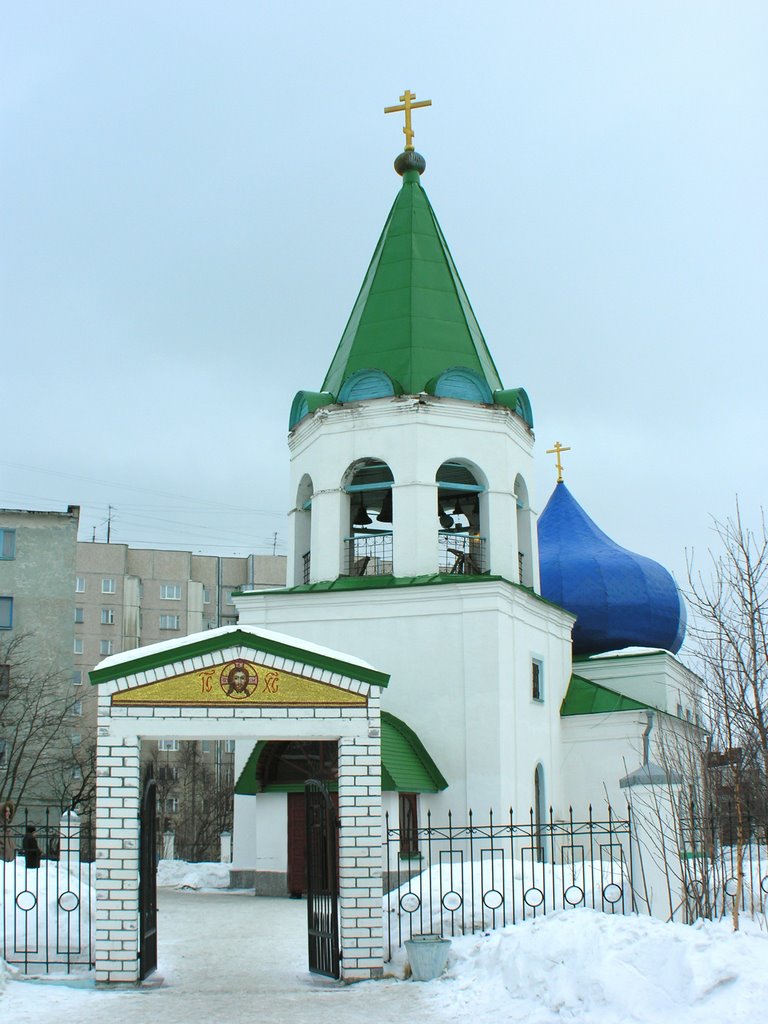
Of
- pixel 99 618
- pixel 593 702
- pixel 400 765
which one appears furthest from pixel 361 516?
pixel 99 618

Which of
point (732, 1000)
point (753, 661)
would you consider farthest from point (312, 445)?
point (732, 1000)

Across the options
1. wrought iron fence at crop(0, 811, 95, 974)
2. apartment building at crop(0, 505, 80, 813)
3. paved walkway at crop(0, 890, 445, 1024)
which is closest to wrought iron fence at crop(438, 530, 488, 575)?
wrought iron fence at crop(0, 811, 95, 974)

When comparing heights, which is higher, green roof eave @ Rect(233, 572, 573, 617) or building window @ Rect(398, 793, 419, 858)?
green roof eave @ Rect(233, 572, 573, 617)

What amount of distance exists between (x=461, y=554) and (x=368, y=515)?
6.91 ft

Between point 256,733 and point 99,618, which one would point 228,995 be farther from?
point 99,618

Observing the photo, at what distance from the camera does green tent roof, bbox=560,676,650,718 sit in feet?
59.4

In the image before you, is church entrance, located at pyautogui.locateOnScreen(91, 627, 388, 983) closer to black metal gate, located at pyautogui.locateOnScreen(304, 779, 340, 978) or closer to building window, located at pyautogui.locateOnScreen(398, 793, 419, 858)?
black metal gate, located at pyautogui.locateOnScreen(304, 779, 340, 978)

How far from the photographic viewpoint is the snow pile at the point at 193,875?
17.8 m

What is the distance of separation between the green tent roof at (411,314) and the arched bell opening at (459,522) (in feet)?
4.61

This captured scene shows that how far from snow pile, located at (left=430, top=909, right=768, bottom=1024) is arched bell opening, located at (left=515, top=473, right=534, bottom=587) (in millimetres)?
9525

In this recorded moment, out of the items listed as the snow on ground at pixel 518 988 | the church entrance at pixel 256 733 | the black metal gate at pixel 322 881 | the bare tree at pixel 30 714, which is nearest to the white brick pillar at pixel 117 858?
the church entrance at pixel 256 733

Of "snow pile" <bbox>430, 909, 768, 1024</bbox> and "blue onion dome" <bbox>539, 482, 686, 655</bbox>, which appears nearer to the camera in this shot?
"snow pile" <bbox>430, 909, 768, 1024</bbox>

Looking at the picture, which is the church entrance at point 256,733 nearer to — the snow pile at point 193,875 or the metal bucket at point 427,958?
the metal bucket at point 427,958

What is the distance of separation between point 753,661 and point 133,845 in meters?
5.28
